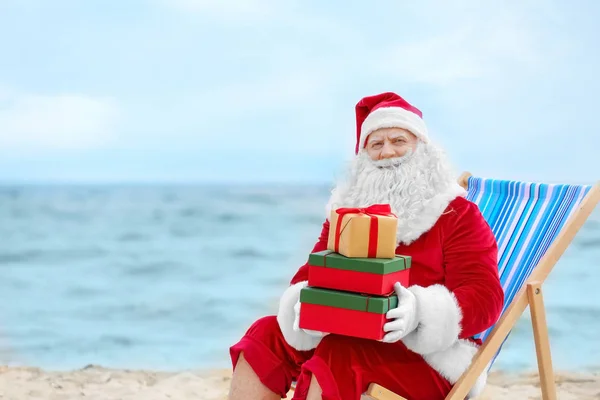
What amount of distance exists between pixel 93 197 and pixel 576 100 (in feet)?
37.1

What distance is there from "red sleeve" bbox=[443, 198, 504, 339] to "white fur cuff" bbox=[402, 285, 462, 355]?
0.12 ft

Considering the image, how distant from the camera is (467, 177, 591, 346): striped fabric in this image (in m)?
2.45

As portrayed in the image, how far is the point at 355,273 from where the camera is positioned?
1834mm

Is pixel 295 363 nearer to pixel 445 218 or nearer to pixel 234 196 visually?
pixel 445 218

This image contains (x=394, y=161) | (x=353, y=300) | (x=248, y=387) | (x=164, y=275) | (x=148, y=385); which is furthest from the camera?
(x=164, y=275)

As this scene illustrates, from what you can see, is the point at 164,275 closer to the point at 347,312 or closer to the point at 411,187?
the point at 411,187

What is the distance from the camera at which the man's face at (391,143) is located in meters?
2.31

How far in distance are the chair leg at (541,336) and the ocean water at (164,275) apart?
404cm

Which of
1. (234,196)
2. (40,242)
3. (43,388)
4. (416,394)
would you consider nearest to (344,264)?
(416,394)

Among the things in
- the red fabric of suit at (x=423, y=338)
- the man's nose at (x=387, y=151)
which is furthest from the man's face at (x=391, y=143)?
the red fabric of suit at (x=423, y=338)

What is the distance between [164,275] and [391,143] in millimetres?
8970

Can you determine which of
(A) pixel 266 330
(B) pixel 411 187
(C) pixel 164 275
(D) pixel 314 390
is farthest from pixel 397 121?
(C) pixel 164 275

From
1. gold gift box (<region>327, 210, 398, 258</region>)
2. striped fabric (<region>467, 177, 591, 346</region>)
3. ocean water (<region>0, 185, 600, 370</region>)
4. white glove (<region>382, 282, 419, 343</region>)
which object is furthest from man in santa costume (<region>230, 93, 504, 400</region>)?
ocean water (<region>0, 185, 600, 370</region>)

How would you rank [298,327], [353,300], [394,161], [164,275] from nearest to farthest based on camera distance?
1. [353,300]
2. [298,327]
3. [394,161]
4. [164,275]
